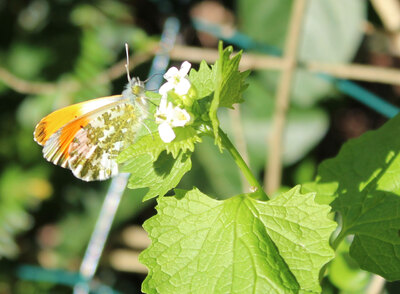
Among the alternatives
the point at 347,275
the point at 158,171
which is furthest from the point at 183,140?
the point at 347,275

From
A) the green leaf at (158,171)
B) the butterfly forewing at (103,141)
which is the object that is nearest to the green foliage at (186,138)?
the green leaf at (158,171)

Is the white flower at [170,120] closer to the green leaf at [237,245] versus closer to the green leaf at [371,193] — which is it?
the green leaf at [237,245]

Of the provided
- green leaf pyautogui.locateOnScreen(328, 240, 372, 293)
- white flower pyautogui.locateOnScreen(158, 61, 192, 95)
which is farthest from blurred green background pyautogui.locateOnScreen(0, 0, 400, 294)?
white flower pyautogui.locateOnScreen(158, 61, 192, 95)

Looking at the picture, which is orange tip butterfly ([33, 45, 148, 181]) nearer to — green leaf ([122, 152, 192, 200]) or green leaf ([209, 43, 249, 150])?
green leaf ([122, 152, 192, 200])

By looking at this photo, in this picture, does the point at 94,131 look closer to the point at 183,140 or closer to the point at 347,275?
the point at 183,140

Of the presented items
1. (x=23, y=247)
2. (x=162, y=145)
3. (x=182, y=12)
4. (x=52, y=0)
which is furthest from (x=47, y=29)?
(x=162, y=145)
